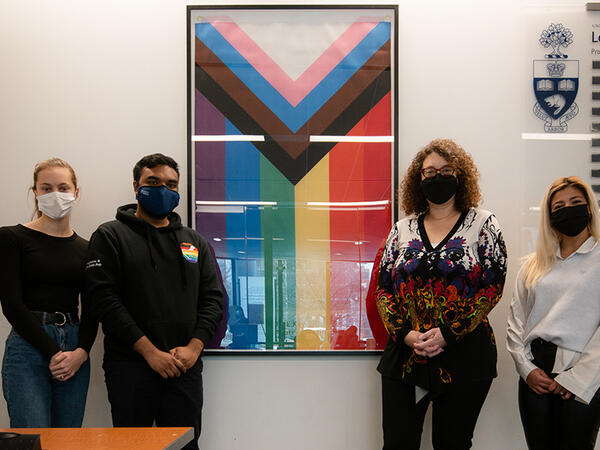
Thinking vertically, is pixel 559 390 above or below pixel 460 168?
below

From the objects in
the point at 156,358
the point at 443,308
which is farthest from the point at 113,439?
the point at 443,308

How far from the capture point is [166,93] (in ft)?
9.53

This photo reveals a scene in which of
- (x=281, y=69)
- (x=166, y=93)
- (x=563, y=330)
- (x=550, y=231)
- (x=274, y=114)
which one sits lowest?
(x=563, y=330)

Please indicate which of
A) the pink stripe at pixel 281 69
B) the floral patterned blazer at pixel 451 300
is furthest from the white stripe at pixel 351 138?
the floral patterned blazer at pixel 451 300

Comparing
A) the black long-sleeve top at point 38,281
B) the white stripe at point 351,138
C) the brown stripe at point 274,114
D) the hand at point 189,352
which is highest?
the brown stripe at point 274,114

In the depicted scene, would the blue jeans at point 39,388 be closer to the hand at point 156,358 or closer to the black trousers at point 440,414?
the hand at point 156,358

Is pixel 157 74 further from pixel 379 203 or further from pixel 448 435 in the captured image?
pixel 448 435

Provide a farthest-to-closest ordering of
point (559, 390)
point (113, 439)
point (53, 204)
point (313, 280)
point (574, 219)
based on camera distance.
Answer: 1. point (313, 280)
2. point (53, 204)
3. point (574, 219)
4. point (559, 390)
5. point (113, 439)

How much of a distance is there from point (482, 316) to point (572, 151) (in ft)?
4.18

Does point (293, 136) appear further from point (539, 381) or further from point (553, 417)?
point (553, 417)

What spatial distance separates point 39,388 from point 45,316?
0.30 m

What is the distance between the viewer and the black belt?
7.50 ft

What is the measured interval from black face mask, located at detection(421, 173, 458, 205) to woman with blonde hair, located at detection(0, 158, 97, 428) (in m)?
1.62

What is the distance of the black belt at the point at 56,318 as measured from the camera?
2.29m
